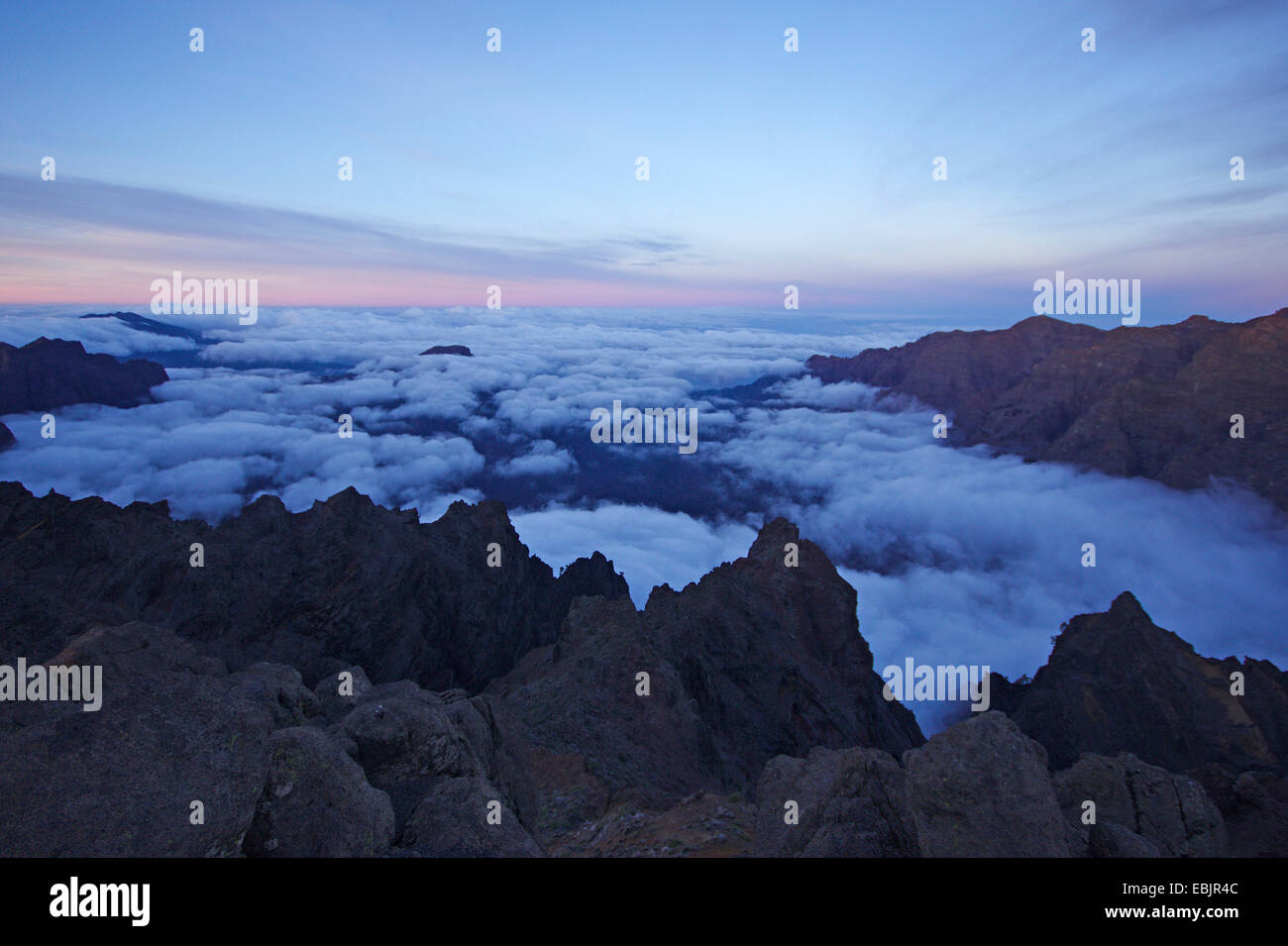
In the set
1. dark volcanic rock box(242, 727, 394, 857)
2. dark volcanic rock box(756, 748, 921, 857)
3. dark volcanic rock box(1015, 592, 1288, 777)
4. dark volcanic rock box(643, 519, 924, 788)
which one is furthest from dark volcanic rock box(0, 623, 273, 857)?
dark volcanic rock box(1015, 592, 1288, 777)

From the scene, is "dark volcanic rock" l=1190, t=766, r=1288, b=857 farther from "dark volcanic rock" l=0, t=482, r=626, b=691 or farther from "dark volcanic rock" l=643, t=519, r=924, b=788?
"dark volcanic rock" l=0, t=482, r=626, b=691

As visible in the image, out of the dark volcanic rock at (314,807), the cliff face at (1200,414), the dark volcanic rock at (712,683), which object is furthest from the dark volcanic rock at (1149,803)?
the cliff face at (1200,414)

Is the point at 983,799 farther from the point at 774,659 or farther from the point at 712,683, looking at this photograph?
the point at 774,659

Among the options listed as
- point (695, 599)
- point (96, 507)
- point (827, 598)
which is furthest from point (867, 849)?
point (96, 507)

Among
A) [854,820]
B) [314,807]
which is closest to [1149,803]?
[854,820]

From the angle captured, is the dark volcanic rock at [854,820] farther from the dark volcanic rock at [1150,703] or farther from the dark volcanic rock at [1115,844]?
the dark volcanic rock at [1150,703]
